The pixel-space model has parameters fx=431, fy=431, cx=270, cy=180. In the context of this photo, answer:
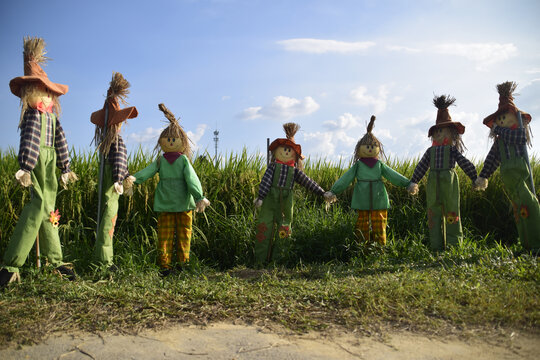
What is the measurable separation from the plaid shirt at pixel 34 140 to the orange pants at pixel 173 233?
1.19 metres

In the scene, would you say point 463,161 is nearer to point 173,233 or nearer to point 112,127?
point 173,233

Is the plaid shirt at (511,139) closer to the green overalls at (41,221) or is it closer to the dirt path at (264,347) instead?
the dirt path at (264,347)

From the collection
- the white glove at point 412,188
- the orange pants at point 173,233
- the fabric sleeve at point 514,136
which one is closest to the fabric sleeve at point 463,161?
the fabric sleeve at point 514,136

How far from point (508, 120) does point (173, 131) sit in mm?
4087

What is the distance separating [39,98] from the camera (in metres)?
Answer: 4.29

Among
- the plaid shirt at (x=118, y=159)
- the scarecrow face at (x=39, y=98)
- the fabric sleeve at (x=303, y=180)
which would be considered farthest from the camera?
the fabric sleeve at (x=303, y=180)

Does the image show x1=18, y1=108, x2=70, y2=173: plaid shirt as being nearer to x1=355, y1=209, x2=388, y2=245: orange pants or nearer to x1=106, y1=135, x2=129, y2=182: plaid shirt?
x1=106, y1=135, x2=129, y2=182: plaid shirt

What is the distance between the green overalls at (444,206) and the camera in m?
5.25

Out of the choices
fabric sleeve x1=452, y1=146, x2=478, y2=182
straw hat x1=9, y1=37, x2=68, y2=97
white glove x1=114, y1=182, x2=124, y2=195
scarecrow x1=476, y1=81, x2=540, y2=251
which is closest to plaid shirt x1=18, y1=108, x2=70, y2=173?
straw hat x1=9, y1=37, x2=68, y2=97

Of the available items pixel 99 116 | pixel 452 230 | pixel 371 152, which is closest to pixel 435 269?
pixel 452 230

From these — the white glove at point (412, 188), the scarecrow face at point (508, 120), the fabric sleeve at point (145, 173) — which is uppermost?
the scarecrow face at point (508, 120)

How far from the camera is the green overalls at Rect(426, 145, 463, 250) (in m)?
5.25

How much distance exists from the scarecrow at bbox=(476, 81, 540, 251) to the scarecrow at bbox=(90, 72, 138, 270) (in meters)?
4.30

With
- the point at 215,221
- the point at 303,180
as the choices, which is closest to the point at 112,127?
the point at 215,221
